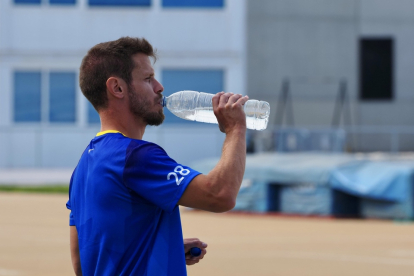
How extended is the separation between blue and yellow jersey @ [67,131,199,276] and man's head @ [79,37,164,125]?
0.18 m

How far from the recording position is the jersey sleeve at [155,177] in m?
2.90

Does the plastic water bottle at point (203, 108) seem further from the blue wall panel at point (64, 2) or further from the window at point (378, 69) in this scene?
the window at point (378, 69)

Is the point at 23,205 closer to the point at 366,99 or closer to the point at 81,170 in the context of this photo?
the point at 81,170

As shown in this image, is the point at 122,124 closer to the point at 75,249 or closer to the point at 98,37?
the point at 75,249

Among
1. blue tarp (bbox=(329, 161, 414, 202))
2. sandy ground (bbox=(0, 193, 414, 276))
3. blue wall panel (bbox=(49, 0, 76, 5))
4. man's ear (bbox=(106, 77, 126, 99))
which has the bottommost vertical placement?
sandy ground (bbox=(0, 193, 414, 276))

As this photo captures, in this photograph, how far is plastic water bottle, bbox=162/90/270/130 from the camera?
3648mm

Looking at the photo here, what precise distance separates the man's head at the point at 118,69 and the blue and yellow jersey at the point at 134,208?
18cm

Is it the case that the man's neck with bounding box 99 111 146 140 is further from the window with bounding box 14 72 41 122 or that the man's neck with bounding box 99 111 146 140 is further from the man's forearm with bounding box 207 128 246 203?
the window with bounding box 14 72 41 122

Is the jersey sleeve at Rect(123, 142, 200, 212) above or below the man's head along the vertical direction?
below

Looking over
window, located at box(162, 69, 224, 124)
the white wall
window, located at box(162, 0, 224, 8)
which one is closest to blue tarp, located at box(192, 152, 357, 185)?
window, located at box(162, 69, 224, 124)

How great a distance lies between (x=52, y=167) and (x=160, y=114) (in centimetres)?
2664

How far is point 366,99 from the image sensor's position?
118ft

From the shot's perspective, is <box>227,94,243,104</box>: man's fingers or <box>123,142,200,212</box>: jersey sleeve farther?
<box>227,94,243,104</box>: man's fingers

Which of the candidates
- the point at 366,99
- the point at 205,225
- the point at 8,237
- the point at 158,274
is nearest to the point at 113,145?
the point at 158,274
